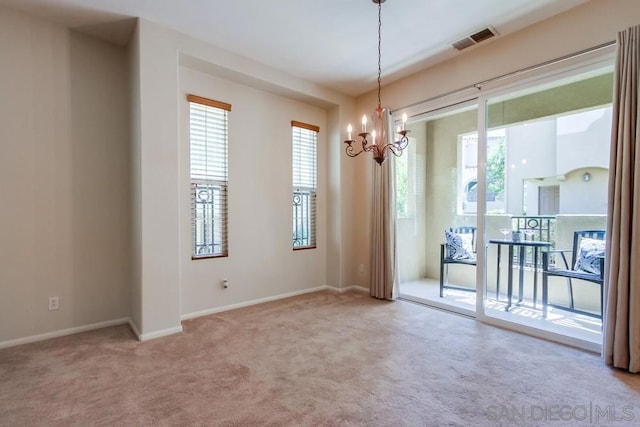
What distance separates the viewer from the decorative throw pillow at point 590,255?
3020 millimetres

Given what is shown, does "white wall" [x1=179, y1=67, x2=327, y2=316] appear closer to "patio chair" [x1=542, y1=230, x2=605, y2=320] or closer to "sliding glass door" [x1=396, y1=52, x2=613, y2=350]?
"sliding glass door" [x1=396, y1=52, x2=613, y2=350]

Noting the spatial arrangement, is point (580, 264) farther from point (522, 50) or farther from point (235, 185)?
point (235, 185)

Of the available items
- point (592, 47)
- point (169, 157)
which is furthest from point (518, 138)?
point (169, 157)

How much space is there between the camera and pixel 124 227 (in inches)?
132

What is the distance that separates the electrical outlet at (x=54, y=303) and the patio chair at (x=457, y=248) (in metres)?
4.39

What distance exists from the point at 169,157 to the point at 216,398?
217cm

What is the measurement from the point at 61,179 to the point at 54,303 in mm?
1175

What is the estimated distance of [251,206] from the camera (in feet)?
13.3

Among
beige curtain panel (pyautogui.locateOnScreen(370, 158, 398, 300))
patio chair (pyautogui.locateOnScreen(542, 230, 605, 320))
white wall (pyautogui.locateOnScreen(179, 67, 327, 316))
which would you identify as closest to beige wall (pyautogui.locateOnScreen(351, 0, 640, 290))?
beige curtain panel (pyautogui.locateOnScreen(370, 158, 398, 300))

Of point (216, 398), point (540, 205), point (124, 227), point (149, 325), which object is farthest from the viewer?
point (540, 205)

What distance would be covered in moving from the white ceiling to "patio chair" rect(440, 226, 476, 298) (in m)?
2.36

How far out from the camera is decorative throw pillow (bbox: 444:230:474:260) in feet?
14.5

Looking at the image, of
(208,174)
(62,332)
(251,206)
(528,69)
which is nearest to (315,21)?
(208,174)

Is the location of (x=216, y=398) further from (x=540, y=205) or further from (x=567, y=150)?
(x=567, y=150)
